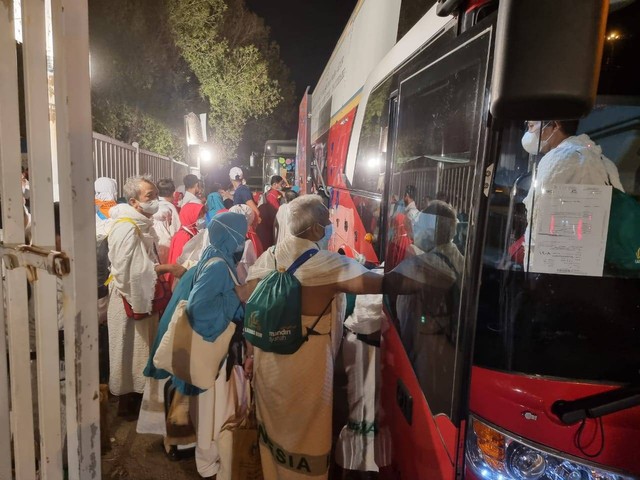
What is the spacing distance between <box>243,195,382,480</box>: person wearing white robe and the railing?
9.88ft

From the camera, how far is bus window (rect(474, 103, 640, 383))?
5.09 feet

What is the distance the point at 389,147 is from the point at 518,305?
1.52 meters

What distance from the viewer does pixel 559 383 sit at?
1562 millimetres

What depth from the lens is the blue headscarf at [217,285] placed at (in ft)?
8.77

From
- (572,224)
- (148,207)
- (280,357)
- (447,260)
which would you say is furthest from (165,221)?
(572,224)

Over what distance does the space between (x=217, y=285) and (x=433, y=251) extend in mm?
1399

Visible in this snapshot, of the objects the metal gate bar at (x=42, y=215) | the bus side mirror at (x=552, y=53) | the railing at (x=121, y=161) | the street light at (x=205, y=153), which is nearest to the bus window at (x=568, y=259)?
the bus side mirror at (x=552, y=53)

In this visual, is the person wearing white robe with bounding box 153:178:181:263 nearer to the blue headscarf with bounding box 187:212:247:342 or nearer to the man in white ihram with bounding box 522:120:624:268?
the blue headscarf with bounding box 187:212:247:342

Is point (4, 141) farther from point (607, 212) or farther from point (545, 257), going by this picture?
point (607, 212)

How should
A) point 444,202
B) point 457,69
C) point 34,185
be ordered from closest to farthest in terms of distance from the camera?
point 34,185 → point 457,69 → point 444,202

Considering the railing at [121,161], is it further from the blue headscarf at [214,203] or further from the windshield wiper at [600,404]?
the windshield wiper at [600,404]

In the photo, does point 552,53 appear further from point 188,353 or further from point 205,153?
point 205,153

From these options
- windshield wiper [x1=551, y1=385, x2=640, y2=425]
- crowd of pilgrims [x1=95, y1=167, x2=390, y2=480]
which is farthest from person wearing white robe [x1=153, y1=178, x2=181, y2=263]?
windshield wiper [x1=551, y1=385, x2=640, y2=425]

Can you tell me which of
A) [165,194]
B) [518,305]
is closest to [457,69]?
[518,305]
